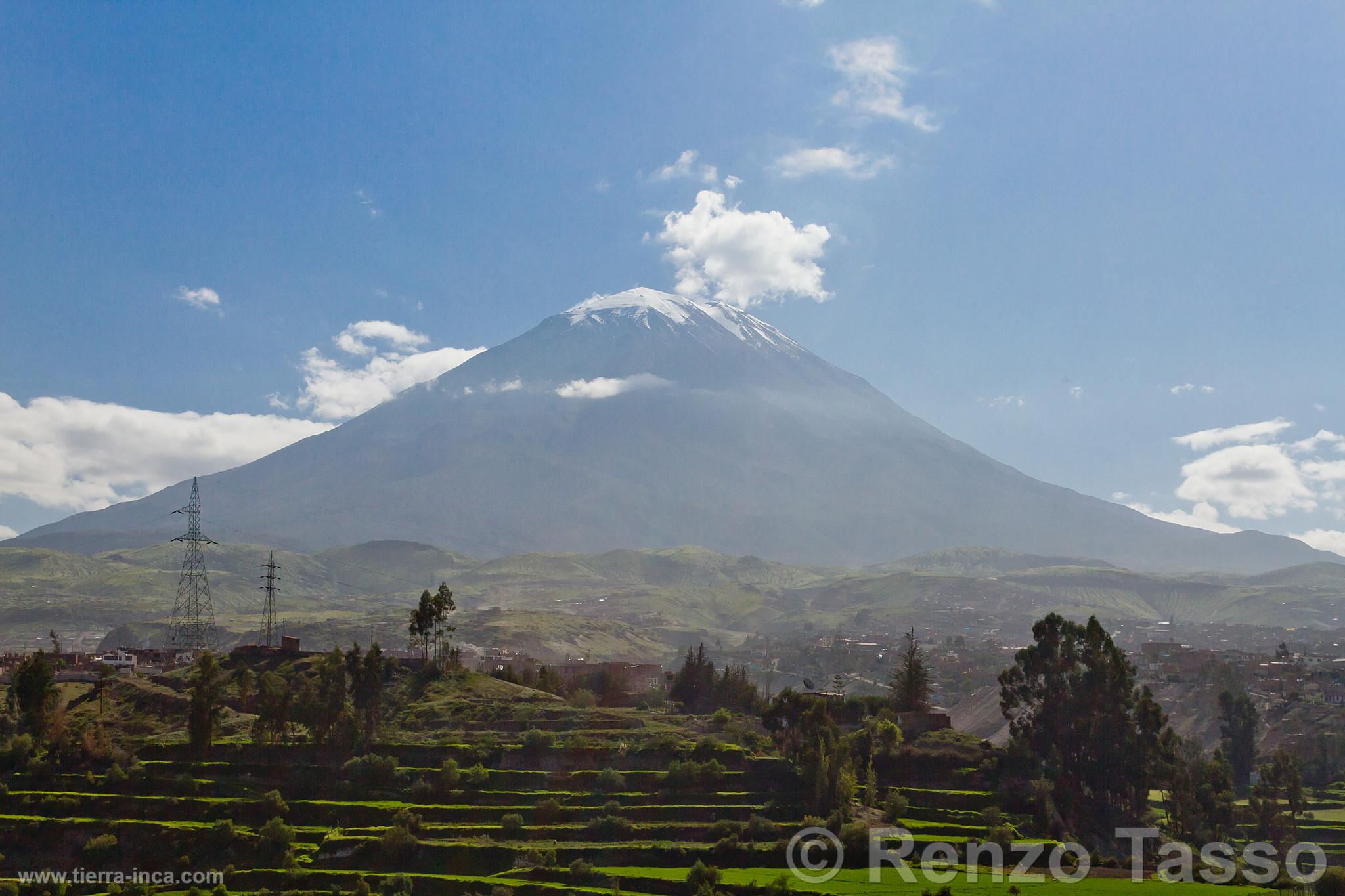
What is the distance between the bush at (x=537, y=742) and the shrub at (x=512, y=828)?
7260 millimetres

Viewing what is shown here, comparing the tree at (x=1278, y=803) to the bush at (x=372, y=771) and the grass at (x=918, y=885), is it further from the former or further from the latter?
the bush at (x=372, y=771)

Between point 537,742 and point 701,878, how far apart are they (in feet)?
54.6

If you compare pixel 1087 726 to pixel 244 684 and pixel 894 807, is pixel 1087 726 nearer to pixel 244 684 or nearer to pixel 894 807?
pixel 894 807

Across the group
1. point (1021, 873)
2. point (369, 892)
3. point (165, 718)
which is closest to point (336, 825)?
point (369, 892)

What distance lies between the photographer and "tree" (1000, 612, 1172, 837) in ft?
192

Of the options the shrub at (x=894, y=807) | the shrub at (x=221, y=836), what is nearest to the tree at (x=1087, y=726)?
the shrub at (x=894, y=807)

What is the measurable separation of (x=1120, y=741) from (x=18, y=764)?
188 ft

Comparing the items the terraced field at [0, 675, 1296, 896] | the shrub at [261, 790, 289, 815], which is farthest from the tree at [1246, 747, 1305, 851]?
the shrub at [261, 790, 289, 815]

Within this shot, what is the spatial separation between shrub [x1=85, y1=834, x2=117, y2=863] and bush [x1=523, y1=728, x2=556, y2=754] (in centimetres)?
1946

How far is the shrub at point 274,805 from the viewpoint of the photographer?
5150 cm

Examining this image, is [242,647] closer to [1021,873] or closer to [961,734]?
[961,734]

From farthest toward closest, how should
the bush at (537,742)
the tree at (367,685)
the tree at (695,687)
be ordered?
1. the tree at (695,687)
2. the tree at (367,685)
3. the bush at (537,742)

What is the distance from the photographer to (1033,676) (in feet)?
213

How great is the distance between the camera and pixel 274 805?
51594 millimetres
